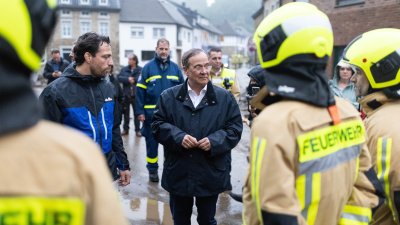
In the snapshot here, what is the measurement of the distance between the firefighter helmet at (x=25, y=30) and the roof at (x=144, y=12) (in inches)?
2191

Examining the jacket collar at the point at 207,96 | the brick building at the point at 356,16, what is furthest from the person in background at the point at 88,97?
the brick building at the point at 356,16

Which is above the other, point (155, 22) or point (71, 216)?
point (155, 22)

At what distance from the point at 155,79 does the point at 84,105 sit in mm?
2958

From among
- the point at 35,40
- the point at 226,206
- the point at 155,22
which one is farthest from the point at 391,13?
the point at 155,22

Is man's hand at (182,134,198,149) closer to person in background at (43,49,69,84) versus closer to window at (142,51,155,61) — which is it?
person in background at (43,49,69,84)

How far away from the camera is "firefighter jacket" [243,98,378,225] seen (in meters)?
1.71

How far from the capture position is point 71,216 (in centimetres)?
120

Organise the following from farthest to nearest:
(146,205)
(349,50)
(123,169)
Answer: (146,205) < (123,169) < (349,50)

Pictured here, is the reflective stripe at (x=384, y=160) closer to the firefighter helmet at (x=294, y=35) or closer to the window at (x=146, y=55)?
the firefighter helmet at (x=294, y=35)

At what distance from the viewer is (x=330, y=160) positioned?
1.89 metres

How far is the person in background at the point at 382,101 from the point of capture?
90.7 inches

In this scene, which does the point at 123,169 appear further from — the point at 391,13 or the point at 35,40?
the point at 391,13

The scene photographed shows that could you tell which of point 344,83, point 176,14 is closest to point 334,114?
point 344,83

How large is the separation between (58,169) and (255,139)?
0.91 metres
